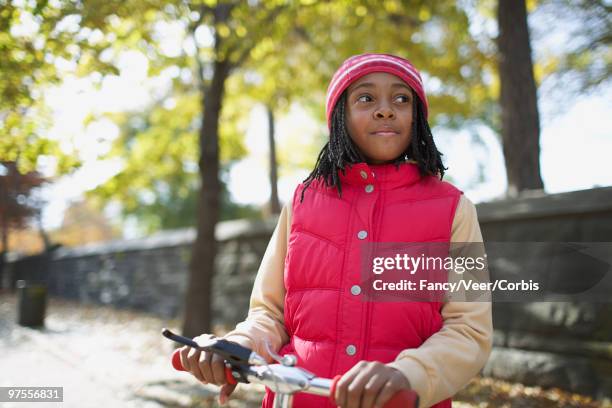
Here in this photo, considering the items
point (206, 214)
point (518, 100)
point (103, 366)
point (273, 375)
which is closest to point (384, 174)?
point (273, 375)

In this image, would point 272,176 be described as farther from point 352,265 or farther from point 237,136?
point 352,265

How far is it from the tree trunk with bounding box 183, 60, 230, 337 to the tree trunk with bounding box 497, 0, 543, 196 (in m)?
3.68

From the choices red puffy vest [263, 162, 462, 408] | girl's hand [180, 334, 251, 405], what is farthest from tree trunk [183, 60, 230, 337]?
girl's hand [180, 334, 251, 405]

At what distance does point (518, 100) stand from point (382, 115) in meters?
4.40

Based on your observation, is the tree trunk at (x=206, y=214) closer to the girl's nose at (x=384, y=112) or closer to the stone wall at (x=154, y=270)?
the stone wall at (x=154, y=270)

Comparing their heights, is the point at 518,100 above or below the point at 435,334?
above

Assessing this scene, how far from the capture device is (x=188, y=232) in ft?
38.1

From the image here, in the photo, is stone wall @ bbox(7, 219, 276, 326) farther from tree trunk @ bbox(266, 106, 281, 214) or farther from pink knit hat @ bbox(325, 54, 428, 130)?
pink knit hat @ bbox(325, 54, 428, 130)

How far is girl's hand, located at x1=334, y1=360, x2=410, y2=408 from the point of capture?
114 cm

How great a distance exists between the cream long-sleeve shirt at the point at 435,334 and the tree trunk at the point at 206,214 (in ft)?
19.1

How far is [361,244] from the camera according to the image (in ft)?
5.15

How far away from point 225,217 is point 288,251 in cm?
2082

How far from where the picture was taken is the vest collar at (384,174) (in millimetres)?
1659

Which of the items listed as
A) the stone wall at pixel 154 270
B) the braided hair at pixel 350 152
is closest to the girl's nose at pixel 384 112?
the braided hair at pixel 350 152
